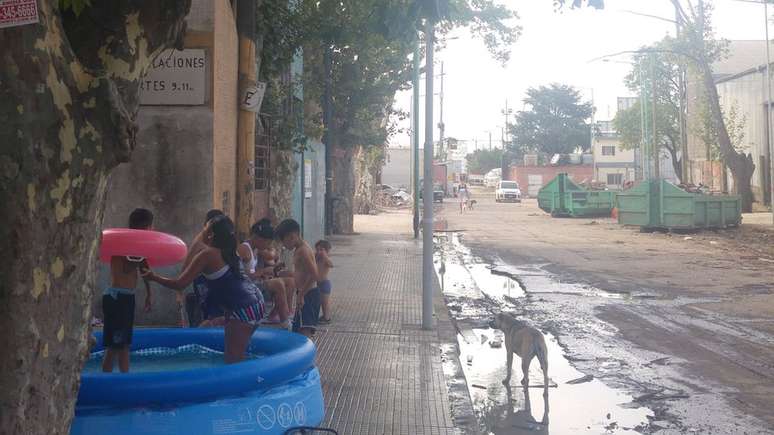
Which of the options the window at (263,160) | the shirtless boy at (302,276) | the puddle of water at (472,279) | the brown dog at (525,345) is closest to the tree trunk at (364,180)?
the puddle of water at (472,279)

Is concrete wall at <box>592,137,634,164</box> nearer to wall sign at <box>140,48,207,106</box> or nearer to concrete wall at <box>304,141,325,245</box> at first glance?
concrete wall at <box>304,141,325,245</box>

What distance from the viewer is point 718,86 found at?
51594mm

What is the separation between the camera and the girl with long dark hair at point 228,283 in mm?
6008

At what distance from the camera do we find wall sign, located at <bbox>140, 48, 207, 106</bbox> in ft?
32.1

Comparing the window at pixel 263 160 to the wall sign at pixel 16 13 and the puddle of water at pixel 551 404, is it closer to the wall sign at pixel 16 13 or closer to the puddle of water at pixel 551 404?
the puddle of water at pixel 551 404

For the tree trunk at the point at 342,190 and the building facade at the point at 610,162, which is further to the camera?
the building facade at the point at 610,162

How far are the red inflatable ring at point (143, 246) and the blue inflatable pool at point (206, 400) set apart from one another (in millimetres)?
873

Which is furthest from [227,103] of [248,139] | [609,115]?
[609,115]

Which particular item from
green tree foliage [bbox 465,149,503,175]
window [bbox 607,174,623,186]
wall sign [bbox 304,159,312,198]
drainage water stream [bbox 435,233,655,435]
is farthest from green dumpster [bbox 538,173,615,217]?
green tree foliage [bbox 465,149,503,175]

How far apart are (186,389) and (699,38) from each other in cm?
3351

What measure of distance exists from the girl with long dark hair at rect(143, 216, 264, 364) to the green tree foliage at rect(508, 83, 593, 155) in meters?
81.2

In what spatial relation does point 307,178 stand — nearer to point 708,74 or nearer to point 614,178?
point 708,74

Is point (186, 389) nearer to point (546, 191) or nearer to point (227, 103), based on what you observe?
point (227, 103)

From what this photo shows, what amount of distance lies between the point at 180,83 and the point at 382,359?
3.99 m
